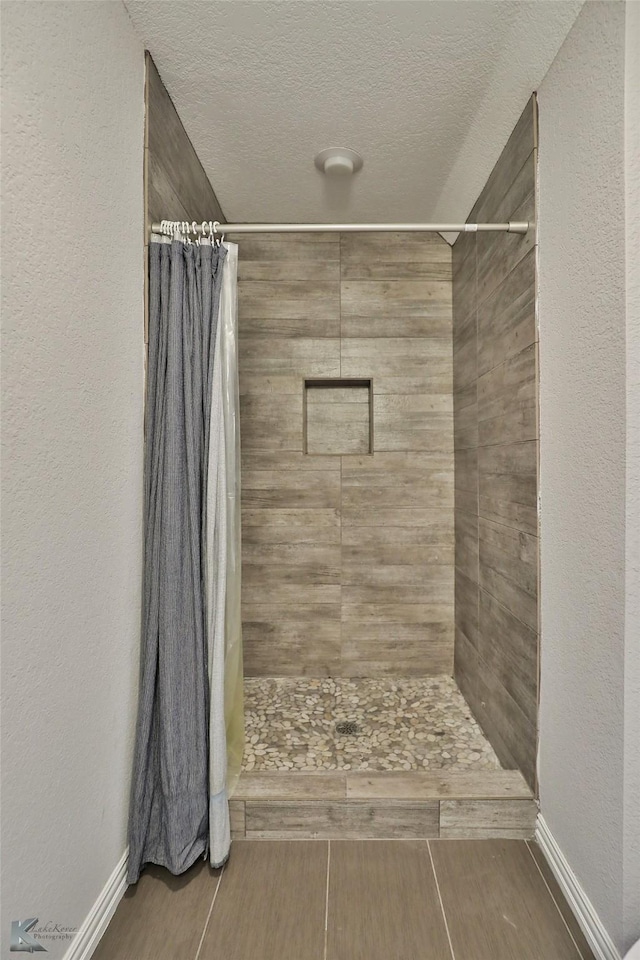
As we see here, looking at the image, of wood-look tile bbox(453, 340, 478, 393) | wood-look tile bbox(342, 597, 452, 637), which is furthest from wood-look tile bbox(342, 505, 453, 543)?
wood-look tile bbox(453, 340, 478, 393)

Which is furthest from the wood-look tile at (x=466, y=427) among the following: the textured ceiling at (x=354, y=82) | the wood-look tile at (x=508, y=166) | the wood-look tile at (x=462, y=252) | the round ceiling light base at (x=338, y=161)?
the round ceiling light base at (x=338, y=161)

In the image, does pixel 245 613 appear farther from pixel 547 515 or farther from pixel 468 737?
pixel 547 515

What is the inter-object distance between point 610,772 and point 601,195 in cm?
140

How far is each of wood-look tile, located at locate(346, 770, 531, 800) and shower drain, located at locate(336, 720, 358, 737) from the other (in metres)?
0.35

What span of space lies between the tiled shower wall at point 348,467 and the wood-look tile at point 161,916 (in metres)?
1.20

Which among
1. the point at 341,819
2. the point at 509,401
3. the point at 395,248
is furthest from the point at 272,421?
the point at 341,819

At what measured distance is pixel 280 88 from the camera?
1.64 metres

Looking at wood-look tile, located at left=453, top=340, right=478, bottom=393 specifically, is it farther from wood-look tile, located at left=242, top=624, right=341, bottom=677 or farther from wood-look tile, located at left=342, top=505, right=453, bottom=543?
wood-look tile, located at left=242, top=624, right=341, bottom=677

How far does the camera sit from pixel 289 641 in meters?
2.63

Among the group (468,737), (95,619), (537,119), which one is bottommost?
(468,737)

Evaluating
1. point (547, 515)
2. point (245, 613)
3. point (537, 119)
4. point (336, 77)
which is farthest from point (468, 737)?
point (336, 77)

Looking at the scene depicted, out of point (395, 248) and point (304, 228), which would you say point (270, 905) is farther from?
point (395, 248)

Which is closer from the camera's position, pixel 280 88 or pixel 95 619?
pixel 95 619

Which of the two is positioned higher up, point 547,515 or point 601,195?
point 601,195
